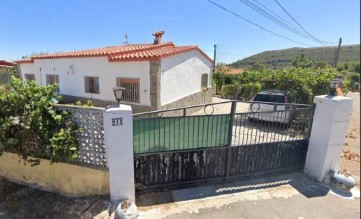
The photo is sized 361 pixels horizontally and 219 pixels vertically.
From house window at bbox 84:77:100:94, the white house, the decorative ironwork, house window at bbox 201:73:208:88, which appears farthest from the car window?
house window at bbox 84:77:100:94

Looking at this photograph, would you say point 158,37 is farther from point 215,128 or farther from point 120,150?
point 120,150

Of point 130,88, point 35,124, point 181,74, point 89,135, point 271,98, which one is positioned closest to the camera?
point 35,124

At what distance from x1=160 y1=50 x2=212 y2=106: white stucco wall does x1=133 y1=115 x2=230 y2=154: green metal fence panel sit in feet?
17.9

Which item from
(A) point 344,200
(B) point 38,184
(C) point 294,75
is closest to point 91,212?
(B) point 38,184

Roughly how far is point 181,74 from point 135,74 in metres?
2.74

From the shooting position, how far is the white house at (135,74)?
30.4 feet

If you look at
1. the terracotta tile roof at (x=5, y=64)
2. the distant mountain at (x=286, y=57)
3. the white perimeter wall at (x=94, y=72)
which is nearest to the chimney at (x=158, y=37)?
the white perimeter wall at (x=94, y=72)

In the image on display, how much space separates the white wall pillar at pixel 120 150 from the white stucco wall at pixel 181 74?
593cm

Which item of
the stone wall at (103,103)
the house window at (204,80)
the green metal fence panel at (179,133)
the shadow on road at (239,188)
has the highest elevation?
the house window at (204,80)

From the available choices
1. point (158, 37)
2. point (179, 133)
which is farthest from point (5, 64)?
point (179, 133)

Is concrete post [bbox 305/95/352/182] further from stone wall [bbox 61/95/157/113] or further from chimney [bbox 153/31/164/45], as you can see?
chimney [bbox 153/31/164/45]

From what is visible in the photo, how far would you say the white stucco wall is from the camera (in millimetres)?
9739

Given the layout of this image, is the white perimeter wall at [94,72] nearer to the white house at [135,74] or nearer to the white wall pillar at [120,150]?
the white house at [135,74]

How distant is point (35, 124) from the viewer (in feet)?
12.7
